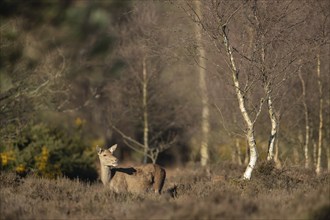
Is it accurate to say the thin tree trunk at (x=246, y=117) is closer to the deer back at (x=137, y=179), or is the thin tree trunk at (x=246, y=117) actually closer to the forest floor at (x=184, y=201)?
A: the forest floor at (x=184, y=201)

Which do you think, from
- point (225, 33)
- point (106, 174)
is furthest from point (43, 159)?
point (225, 33)

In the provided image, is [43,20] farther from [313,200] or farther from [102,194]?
[313,200]

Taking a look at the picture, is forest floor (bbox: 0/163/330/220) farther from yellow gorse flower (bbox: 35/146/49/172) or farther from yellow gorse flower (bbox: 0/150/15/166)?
yellow gorse flower (bbox: 35/146/49/172)

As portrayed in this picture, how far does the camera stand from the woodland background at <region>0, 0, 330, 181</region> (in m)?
14.8

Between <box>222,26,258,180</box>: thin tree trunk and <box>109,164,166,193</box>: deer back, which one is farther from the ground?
<box>222,26,258,180</box>: thin tree trunk

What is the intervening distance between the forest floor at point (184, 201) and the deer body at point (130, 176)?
2.12ft

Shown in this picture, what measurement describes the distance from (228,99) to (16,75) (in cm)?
707

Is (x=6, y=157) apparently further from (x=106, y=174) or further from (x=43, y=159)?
(x=106, y=174)

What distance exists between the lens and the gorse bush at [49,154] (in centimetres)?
2280

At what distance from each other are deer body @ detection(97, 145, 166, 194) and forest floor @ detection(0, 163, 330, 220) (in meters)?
0.65

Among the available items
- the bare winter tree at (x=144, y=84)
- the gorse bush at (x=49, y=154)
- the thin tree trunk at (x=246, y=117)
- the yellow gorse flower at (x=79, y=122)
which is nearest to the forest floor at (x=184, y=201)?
the thin tree trunk at (x=246, y=117)

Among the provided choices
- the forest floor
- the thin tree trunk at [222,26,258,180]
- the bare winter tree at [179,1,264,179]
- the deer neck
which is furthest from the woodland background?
the deer neck

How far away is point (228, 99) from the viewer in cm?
1984

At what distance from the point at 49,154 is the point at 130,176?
10662 millimetres
